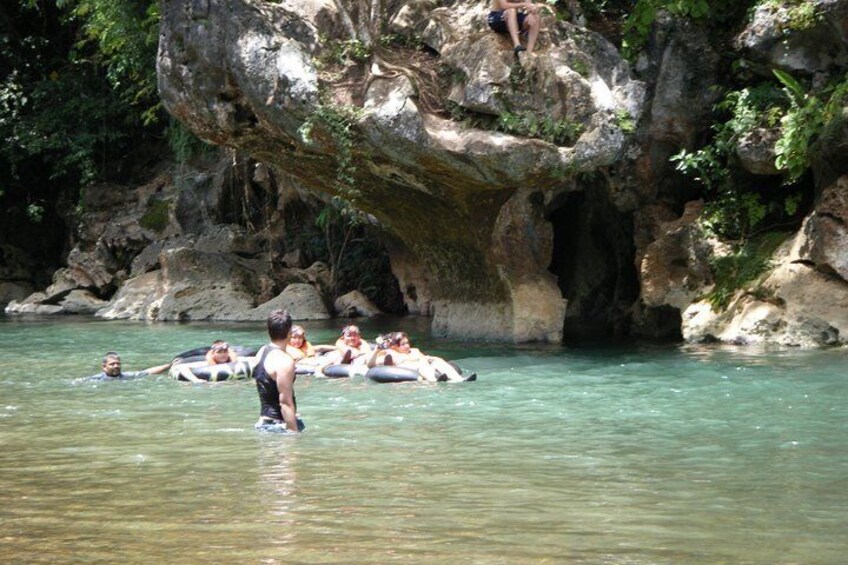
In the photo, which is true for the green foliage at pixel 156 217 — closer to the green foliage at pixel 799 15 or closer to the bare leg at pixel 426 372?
the bare leg at pixel 426 372

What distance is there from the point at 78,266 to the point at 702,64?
52.8 ft

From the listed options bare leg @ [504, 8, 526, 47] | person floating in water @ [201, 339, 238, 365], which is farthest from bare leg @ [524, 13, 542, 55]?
person floating in water @ [201, 339, 238, 365]

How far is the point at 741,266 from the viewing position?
1775 centimetres

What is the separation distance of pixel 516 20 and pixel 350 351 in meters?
4.84

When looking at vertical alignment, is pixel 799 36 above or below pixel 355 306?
above

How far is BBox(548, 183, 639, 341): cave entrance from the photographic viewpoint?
22.1 m

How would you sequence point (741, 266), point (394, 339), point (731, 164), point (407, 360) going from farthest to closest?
point (731, 164) < point (741, 266) < point (394, 339) < point (407, 360)

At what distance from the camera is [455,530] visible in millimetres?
6625

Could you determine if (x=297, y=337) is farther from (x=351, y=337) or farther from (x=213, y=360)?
(x=213, y=360)

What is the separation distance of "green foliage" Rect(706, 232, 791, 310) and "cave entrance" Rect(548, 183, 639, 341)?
3.21 m

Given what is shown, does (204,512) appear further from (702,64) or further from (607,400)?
(702,64)

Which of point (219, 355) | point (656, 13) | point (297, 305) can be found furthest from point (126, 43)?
point (219, 355)

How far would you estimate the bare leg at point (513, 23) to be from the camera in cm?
1594

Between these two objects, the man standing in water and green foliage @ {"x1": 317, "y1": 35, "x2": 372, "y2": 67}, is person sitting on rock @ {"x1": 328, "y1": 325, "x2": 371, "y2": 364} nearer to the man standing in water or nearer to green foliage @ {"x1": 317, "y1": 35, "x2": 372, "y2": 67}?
green foliage @ {"x1": 317, "y1": 35, "x2": 372, "y2": 67}
